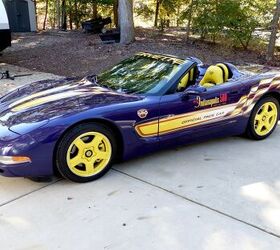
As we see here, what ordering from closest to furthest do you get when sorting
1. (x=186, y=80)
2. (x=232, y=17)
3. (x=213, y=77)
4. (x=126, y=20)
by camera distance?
(x=186, y=80)
(x=213, y=77)
(x=232, y=17)
(x=126, y=20)

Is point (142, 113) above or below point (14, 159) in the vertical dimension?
above

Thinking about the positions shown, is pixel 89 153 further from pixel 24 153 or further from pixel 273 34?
pixel 273 34

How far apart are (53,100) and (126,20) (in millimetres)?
→ 7671

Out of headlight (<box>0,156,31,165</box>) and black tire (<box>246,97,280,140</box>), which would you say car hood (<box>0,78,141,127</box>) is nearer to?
headlight (<box>0,156,31,165</box>)

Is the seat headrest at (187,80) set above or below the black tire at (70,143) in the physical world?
above

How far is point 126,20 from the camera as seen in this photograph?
11.0 metres

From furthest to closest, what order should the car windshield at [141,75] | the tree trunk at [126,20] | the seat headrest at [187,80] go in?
the tree trunk at [126,20]
the seat headrest at [187,80]
the car windshield at [141,75]

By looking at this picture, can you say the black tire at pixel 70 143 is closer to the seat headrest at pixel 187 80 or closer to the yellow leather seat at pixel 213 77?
the seat headrest at pixel 187 80

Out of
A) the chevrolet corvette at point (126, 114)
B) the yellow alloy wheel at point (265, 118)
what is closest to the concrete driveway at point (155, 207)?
the chevrolet corvette at point (126, 114)

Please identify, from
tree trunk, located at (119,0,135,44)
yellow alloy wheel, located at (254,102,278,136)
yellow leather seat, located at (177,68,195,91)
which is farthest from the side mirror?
tree trunk, located at (119,0,135,44)

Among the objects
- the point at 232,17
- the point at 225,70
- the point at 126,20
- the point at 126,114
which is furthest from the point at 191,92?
the point at 126,20

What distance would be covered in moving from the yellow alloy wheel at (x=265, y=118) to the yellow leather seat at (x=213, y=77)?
0.67m

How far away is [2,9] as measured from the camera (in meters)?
8.82

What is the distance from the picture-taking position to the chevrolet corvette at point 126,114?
3.35m
